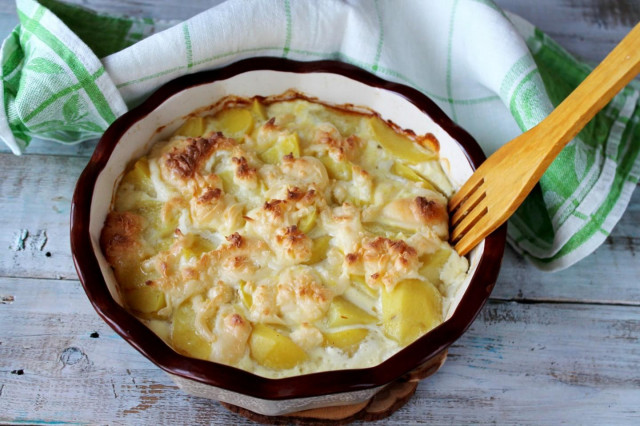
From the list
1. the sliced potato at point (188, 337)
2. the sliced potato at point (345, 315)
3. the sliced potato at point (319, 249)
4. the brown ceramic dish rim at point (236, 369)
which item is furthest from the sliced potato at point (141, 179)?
the sliced potato at point (345, 315)

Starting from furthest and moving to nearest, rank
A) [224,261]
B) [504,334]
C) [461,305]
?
[504,334] < [224,261] < [461,305]

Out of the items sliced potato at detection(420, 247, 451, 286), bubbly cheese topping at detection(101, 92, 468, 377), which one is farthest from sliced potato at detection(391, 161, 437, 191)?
sliced potato at detection(420, 247, 451, 286)

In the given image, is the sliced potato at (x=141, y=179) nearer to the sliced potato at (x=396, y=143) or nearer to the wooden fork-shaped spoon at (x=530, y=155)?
the sliced potato at (x=396, y=143)

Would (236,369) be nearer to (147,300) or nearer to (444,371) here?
(147,300)

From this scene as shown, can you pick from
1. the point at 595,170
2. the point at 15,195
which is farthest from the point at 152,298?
the point at 595,170

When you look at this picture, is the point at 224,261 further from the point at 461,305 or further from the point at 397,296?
the point at 461,305

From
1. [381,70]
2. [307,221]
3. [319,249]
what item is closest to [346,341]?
[319,249]
